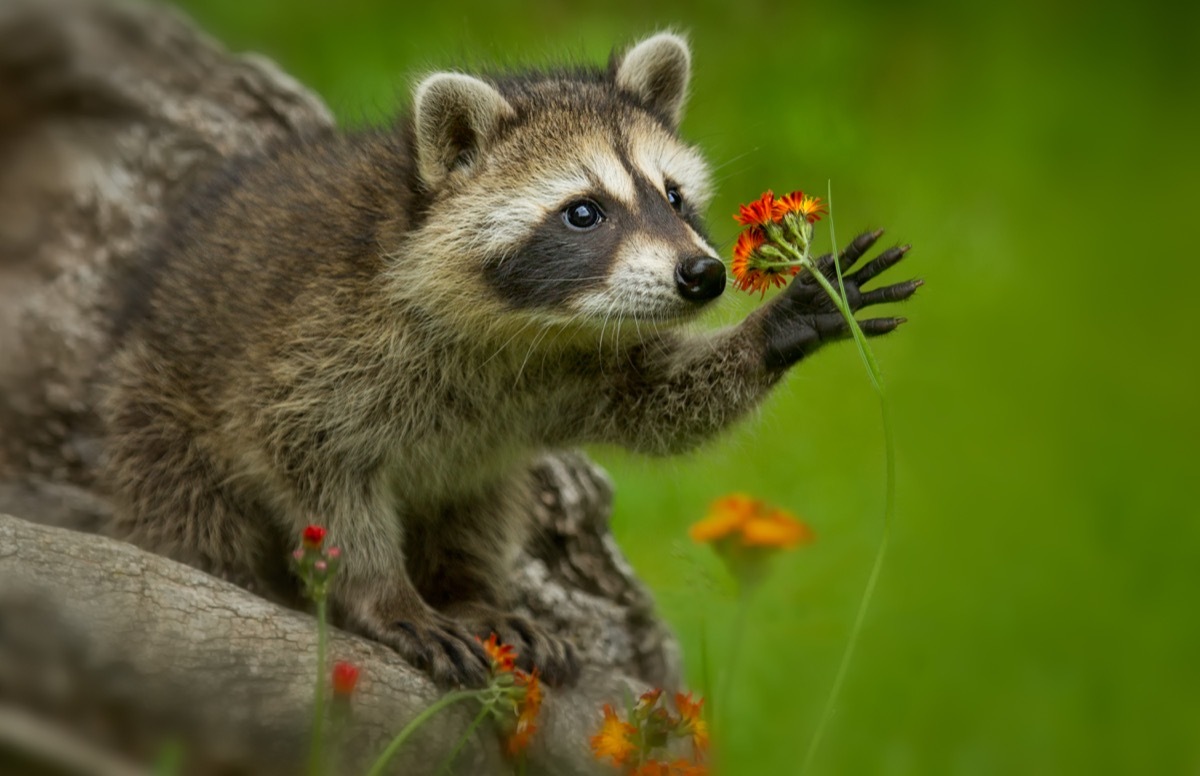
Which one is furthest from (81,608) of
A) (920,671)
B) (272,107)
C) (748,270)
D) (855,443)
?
(855,443)

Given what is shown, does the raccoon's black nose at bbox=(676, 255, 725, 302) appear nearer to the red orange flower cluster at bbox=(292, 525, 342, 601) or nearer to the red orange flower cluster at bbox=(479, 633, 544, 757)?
the red orange flower cluster at bbox=(479, 633, 544, 757)

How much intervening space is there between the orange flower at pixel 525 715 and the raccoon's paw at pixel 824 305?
1.34 m

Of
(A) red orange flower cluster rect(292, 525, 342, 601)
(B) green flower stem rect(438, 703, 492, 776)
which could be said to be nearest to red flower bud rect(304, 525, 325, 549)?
(A) red orange flower cluster rect(292, 525, 342, 601)

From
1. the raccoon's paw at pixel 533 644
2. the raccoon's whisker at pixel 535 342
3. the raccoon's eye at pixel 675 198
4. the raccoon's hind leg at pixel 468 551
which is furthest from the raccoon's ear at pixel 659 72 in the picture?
the raccoon's paw at pixel 533 644

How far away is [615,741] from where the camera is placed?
11.5 ft

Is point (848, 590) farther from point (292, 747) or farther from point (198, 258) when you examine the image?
point (292, 747)

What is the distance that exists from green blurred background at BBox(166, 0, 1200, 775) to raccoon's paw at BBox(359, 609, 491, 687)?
995 mm

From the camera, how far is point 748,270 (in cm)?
375

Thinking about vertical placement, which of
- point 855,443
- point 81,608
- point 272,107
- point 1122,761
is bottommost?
point 1122,761

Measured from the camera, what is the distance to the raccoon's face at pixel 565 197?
4.34 m

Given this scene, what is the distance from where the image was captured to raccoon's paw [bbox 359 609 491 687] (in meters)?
4.39

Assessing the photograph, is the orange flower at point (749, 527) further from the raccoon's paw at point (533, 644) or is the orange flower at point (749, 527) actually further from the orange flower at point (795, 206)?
the raccoon's paw at point (533, 644)

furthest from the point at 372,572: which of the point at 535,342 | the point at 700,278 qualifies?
the point at 700,278

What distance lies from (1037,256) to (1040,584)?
9.37ft
